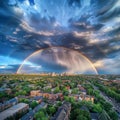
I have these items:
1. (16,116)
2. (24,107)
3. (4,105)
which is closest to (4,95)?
(4,105)

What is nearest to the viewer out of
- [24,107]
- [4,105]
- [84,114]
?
[84,114]

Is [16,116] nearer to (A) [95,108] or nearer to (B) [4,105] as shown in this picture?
(B) [4,105]

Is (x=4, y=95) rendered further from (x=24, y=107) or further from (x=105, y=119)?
(x=105, y=119)

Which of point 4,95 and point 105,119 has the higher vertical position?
point 4,95

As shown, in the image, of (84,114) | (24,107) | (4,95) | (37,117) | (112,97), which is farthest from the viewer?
(112,97)

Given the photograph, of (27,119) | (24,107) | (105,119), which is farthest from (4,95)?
(105,119)

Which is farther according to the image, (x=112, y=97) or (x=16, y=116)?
(x=112, y=97)

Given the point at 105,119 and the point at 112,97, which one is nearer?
the point at 105,119

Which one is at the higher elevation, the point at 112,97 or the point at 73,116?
the point at 112,97

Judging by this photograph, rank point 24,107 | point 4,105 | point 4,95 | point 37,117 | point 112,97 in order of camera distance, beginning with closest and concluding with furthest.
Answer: point 37,117, point 24,107, point 4,105, point 4,95, point 112,97
